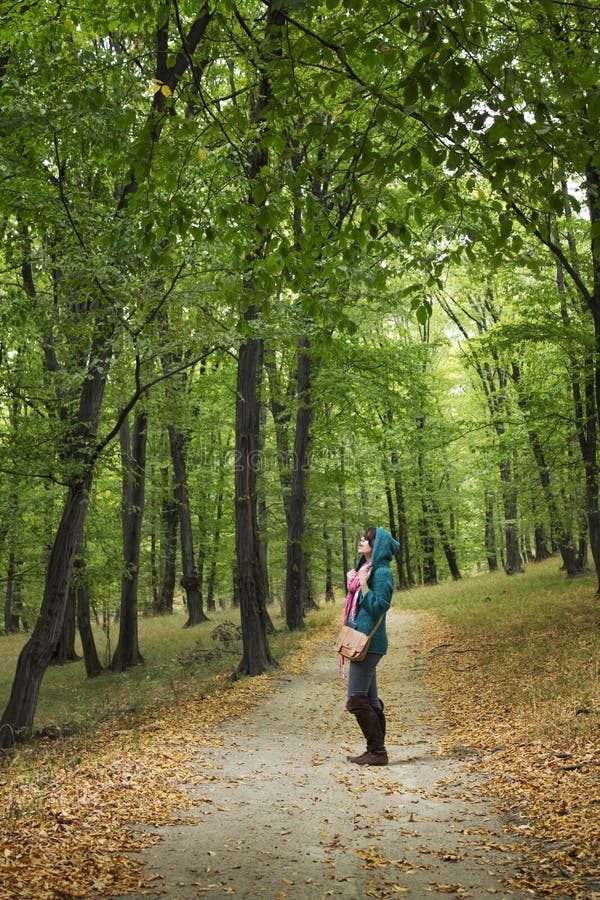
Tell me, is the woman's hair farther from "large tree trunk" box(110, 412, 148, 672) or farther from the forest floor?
"large tree trunk" box(110, 412, 148, 672)

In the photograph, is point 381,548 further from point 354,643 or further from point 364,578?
point 354,643

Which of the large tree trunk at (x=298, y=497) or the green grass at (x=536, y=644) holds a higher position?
the large tree trunk at (x=298, y=497)

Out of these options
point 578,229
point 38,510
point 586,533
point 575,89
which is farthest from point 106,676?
point 575,89

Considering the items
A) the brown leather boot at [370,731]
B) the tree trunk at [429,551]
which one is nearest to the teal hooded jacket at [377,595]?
the brown leather boot at [370,731]

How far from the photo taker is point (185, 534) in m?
24.7

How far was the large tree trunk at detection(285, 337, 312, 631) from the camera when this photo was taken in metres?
19.4

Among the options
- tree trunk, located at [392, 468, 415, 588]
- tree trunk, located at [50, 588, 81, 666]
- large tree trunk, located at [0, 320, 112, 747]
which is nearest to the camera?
large tree trunk, located at [0, 320, 112, 747]

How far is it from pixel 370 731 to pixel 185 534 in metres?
18.3

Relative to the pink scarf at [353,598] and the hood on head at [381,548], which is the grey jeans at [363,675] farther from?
the hood on head at [381,548]

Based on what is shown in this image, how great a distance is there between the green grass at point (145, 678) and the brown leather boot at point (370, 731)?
17.2ft

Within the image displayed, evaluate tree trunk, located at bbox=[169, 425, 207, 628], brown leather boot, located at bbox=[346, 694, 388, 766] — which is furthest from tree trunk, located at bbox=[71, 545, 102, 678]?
brown leather boot, located at bbox=[346, 694, 388, 766]

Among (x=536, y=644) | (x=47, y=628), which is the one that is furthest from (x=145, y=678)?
(x=536, y=644)

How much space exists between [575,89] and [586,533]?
16283mm

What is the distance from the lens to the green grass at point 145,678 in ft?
39.0
